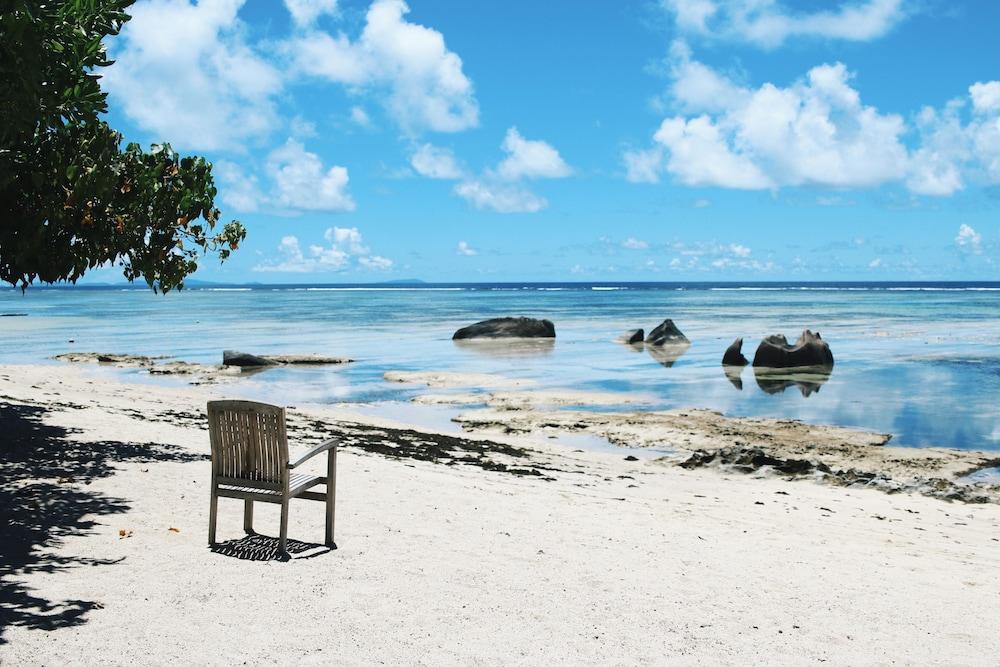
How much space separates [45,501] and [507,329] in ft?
118

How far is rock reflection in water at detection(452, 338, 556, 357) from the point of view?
36344 mm

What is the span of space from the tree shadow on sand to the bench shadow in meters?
0.90

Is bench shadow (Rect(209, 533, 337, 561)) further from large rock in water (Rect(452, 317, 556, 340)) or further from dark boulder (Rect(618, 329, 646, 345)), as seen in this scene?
large rock in water (Rect(452, 317, 556, 340))

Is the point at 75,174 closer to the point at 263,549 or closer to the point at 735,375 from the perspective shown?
the point at 263,549

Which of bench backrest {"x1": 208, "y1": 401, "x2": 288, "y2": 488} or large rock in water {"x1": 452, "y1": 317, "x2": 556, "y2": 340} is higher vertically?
bench backrest {"x1": 208, "y1": 401, "x2": 288, "y2": 488}

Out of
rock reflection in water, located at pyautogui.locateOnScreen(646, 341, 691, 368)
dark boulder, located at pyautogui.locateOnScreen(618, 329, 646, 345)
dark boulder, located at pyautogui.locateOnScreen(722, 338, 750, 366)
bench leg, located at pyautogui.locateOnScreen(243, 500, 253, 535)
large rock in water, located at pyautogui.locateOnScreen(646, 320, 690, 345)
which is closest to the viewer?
bench leg, located at pyautogui.locateOnScreen(243, 500, 253, 535)

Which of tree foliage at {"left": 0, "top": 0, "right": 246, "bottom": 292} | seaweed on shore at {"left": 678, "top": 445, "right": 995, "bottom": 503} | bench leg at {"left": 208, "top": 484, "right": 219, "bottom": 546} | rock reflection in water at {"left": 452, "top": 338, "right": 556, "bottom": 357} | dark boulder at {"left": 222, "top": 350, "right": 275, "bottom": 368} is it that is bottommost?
dark boulder at {"left": 222, "top": 350, "right": 275, "bottom": 368}

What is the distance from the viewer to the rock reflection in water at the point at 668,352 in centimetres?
3309

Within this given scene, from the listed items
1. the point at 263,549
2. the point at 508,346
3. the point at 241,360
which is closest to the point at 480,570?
the point at 263,549

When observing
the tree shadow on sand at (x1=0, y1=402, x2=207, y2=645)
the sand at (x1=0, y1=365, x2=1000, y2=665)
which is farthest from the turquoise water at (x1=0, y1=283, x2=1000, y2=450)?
the tree shadow on sand at (x1=0, y1=402, x2=207, y2=645)

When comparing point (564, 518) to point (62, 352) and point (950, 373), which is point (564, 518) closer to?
point (950, 373)

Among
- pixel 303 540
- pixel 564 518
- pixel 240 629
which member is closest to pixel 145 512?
pixel 303 540

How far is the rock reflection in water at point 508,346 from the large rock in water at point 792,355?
9592 mm

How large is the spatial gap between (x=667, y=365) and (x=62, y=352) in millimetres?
24149
